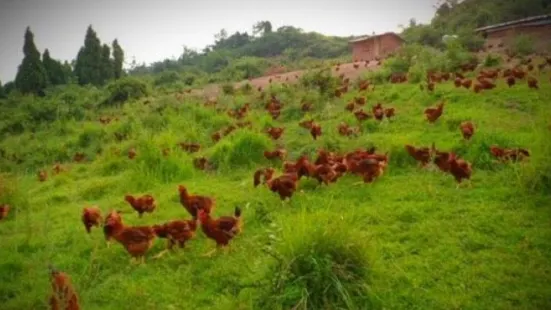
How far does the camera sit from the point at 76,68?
150ft

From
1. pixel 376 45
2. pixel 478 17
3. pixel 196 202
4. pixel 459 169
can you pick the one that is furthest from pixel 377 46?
pixel 196 202

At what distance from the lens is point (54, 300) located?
9.87 feet

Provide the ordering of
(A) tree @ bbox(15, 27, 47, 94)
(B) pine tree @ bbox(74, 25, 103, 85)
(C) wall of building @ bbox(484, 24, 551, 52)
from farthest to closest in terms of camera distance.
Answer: (B) pine tree @ bbox(74, 25, 103, 85) → (A) tree @ bbox(15, 27, 47, 94) → (C) wall of building @ bbox(484, 24, 551, 52)

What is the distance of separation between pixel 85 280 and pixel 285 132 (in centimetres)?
730

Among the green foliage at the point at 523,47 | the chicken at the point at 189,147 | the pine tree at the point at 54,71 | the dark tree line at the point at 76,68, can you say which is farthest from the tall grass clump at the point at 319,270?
the pine tree at the point at 54,71

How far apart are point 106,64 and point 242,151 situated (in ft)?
139

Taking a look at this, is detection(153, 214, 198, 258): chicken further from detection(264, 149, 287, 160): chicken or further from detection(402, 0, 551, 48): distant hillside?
detection(402, 0, 551, 48): distant hillside

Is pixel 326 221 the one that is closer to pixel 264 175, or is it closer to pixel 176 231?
pixel 176 231

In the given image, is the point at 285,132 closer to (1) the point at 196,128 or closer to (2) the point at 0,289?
(1) the point at 196,128

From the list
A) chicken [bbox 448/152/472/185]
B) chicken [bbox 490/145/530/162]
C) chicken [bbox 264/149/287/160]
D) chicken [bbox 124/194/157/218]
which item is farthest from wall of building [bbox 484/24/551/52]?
chicken [bbox 124/194/157/218]

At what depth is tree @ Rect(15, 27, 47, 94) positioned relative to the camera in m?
37.5

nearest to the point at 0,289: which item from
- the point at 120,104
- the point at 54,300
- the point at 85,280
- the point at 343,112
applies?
the point at 85,280

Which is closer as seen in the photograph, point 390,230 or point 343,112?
point 390,230

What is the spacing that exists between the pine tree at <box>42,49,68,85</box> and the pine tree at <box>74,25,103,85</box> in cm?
192
